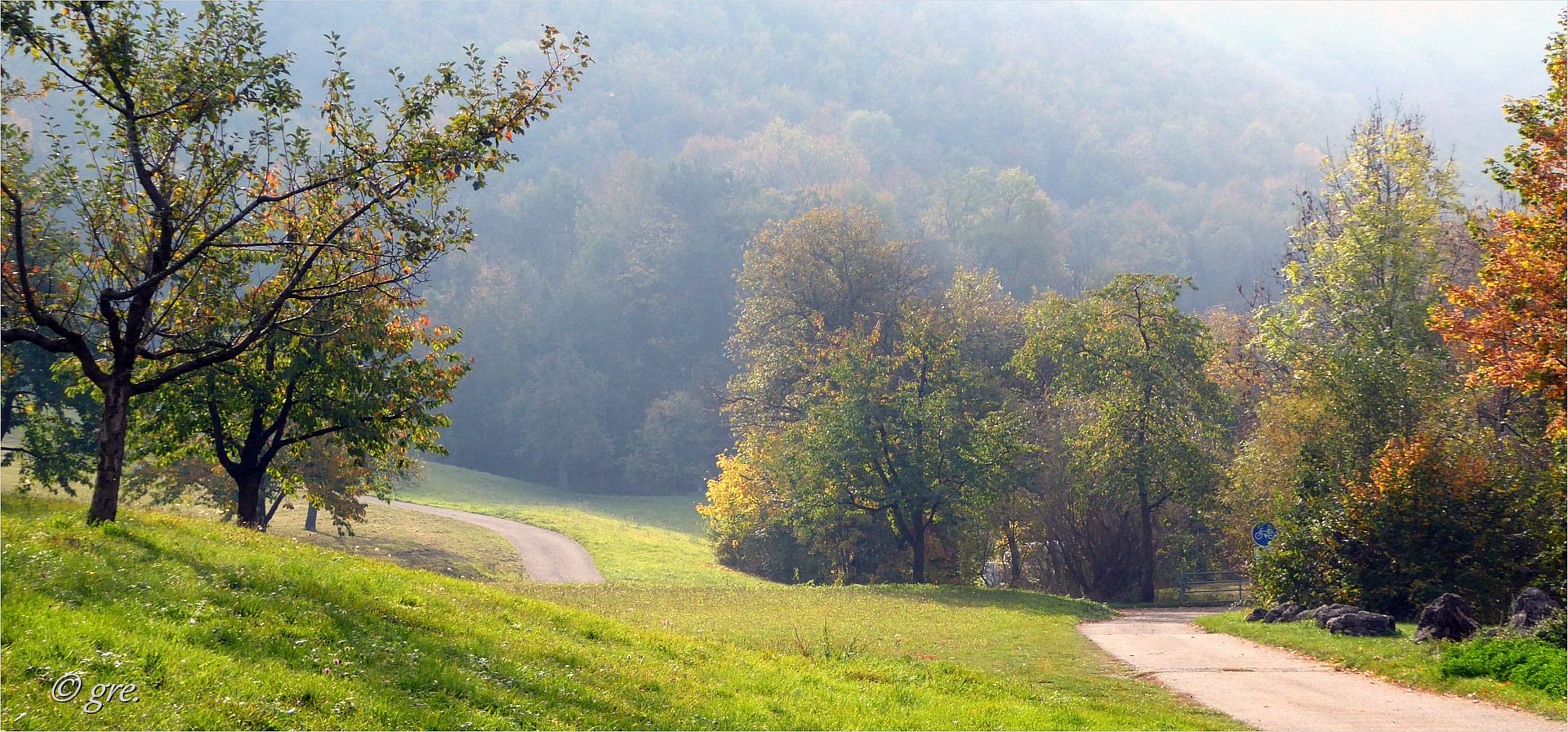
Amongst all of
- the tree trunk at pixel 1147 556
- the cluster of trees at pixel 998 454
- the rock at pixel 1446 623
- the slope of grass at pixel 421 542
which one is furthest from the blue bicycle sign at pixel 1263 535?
the slope of grass at pixel 421 542

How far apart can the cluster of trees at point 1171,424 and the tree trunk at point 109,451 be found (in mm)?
25246

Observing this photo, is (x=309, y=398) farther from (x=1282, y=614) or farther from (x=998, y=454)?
(x=998, y=454)

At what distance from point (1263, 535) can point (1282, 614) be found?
4373 mm

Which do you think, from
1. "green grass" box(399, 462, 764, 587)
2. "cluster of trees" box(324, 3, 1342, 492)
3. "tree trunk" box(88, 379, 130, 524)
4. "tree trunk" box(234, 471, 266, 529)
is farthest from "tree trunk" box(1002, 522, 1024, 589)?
"tree trunk" box(88, 379, 130, 524)

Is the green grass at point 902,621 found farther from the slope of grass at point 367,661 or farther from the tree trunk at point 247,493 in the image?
the tree trunk at point 247,493

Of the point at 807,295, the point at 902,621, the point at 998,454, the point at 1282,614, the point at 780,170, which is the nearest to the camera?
the point at 1282,614

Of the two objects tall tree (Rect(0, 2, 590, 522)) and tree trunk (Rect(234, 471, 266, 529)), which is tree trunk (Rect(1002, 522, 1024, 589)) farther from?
tall tree (Rect(0, 2, 590, 522))

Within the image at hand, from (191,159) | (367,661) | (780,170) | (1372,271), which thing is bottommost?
(367,661)

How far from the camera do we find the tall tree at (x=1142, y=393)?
1695 inches

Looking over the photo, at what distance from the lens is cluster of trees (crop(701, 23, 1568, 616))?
24875 millimetres

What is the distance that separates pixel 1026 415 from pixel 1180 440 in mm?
10990

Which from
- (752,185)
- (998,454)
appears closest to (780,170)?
(752,185)

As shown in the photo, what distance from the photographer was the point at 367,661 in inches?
412

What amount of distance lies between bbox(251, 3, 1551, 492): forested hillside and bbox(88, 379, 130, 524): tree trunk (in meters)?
77.2
